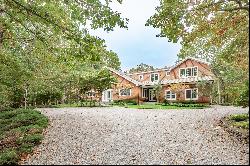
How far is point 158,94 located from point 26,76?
28.7 metres

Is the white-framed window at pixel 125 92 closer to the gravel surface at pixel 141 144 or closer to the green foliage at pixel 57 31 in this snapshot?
the green foliage at pixel 57 31

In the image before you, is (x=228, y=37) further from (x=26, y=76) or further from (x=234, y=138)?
(x=26, y=76)

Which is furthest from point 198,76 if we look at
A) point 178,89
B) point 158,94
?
point 158,94

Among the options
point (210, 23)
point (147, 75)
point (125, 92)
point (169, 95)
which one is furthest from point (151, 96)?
point (210, 23)

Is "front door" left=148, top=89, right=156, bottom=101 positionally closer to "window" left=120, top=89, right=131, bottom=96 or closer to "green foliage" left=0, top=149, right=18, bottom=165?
"window" left=120, top=89, right=131, bottom=96

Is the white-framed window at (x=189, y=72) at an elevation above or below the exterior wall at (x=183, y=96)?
above

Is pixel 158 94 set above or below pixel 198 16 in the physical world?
below

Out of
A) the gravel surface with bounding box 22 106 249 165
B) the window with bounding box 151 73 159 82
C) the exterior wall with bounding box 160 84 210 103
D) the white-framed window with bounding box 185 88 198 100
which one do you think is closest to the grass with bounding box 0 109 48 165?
the gravel surface with bounding box 22 106 249 165

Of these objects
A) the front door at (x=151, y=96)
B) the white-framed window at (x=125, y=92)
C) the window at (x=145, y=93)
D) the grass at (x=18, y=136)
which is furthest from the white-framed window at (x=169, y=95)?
the grass at (x=18, y=136)

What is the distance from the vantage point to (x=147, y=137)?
1330 centimetres

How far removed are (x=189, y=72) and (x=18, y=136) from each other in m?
31.9

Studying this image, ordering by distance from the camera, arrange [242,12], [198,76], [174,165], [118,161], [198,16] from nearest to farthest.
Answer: [174,165], [118,161], [198,16], [242,12], [198,76]

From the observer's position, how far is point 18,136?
14.9m

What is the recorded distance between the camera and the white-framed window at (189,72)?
141 ft
